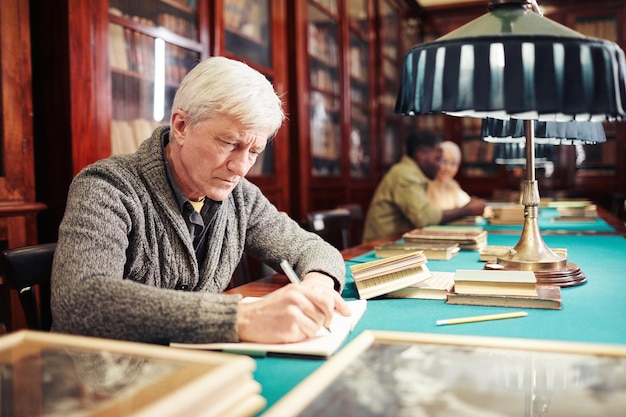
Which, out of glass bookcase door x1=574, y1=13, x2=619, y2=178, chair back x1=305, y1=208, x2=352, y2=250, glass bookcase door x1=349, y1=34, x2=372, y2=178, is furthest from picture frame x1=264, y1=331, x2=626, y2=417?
glass bookcase door x1=574, y1=13, x2=619, y2=178

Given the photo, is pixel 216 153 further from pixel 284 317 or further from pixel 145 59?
pixel 145 59

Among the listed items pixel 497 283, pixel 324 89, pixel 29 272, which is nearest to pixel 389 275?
pixel 497 283

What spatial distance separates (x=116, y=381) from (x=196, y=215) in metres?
0.83

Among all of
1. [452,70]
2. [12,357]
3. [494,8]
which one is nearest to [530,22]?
[494,8]

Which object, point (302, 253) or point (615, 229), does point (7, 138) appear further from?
point (615, 229)

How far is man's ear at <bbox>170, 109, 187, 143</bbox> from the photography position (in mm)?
1334

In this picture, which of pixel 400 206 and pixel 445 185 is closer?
pixel 400 206

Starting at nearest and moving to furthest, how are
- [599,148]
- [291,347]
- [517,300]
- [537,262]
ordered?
[291,347] < [517,300] < [537,262] < [599,148]

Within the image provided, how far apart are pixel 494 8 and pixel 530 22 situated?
0.38ft

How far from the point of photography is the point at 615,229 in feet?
9.14

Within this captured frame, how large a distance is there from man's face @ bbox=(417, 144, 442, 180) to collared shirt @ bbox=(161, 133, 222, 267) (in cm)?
282

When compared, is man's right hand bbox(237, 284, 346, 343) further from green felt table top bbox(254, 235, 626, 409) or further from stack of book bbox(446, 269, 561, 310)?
stack of book bbox(446, 269, 561, 310)

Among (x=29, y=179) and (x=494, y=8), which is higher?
(x=494, y=8)

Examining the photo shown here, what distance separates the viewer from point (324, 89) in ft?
14.9
